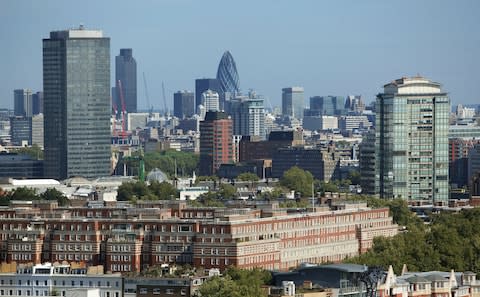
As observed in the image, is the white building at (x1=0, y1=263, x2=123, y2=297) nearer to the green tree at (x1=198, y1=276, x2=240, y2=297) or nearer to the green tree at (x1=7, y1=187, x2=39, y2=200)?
the green tree at (x1=198, y1=276, x2=240, y2=297)

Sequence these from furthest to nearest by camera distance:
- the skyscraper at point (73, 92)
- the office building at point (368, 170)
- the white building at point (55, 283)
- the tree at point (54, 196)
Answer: the skyscraper at point (73, 92) → the office building at point (368, 170) → the tree at point (54, 196) → the white building at point (55, 283)

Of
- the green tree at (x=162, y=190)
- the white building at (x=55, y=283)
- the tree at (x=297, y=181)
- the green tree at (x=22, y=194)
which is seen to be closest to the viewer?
the white building at (x=55, y=283)

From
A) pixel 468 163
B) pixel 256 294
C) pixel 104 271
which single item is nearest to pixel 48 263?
pixel 104 271

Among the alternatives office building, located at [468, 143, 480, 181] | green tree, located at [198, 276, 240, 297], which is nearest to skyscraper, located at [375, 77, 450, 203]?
office building, located at [468, 143, 480, 181]

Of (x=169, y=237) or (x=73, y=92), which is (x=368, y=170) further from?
(x=169, y=237)

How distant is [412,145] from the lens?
5699 inches

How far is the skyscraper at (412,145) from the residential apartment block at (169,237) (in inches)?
1529

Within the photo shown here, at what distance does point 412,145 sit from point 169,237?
53049 millimetres

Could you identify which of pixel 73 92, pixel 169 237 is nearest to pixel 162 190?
pixel 169 237

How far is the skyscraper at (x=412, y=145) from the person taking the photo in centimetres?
14488

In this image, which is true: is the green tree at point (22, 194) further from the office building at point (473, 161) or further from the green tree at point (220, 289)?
the office building at point (473, 161)

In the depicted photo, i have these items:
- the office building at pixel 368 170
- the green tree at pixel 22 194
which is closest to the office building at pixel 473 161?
the office building at pixel 368 170

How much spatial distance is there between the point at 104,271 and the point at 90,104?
110 meters

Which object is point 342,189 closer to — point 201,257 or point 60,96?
point 60,96
